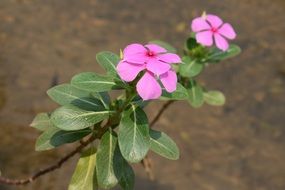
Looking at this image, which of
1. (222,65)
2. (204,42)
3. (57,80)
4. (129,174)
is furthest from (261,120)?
(129,174)

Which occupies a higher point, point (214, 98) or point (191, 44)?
point (191, 44)

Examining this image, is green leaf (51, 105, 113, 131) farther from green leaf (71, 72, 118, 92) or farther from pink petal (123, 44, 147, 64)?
pink petal (123, 44, 147, 64)

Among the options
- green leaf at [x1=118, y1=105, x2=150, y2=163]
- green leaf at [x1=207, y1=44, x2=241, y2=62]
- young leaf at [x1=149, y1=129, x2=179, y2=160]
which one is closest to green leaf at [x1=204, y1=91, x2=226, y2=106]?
green leaf at [x1=207, y1=44, x2=241, y2=62]

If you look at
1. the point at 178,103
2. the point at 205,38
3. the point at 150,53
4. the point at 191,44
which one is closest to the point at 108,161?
the point at 150,53

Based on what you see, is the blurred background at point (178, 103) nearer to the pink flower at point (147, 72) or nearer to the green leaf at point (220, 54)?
the green leaf at point (220, 54)

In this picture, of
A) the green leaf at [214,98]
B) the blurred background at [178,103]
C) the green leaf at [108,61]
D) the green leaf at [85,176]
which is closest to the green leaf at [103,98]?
the green leaf at [108,61]

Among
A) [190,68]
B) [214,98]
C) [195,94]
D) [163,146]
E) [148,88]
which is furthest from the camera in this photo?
[214,98]

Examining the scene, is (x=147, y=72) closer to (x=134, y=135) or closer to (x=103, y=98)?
(x=134, y=135)
